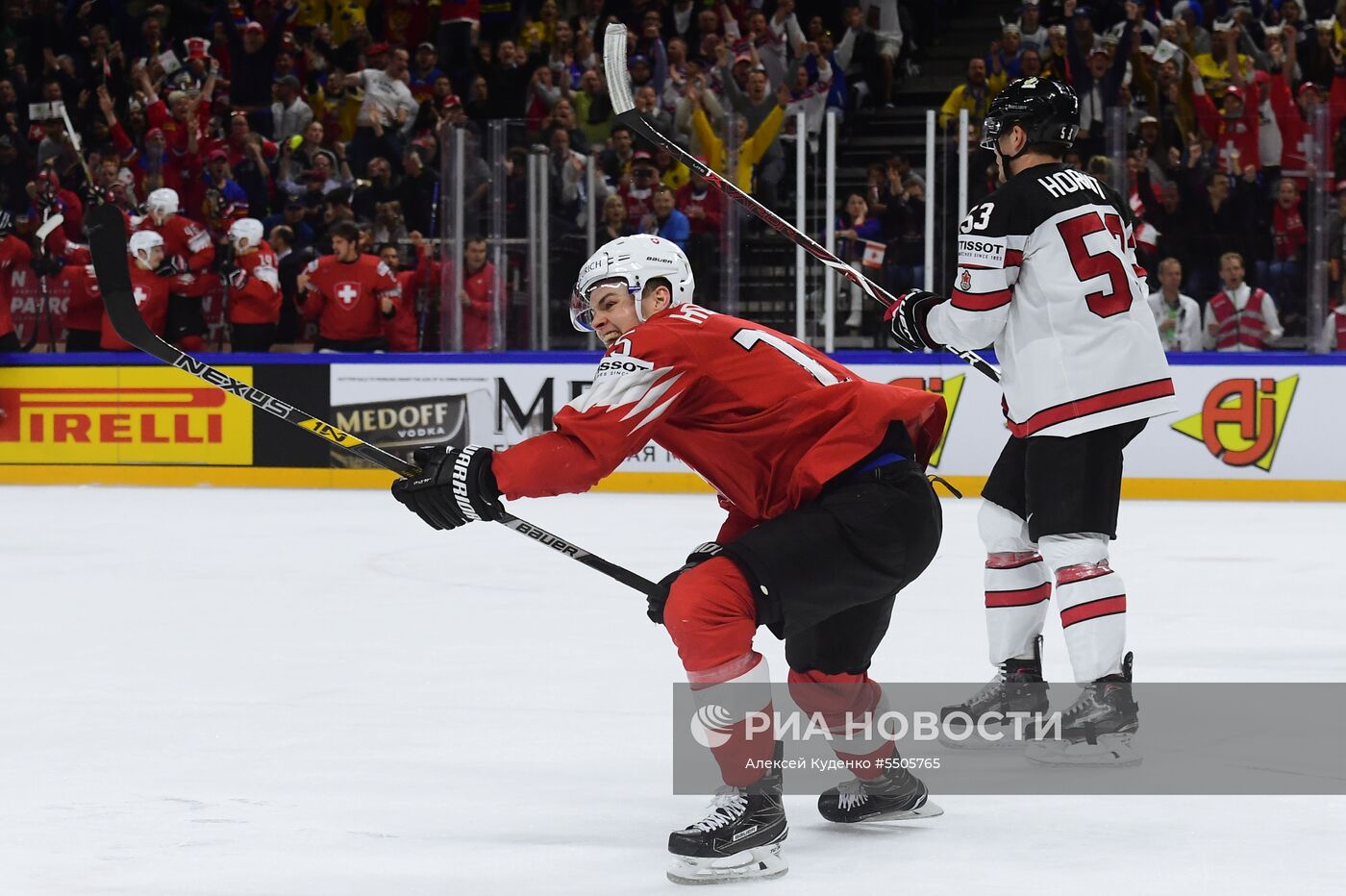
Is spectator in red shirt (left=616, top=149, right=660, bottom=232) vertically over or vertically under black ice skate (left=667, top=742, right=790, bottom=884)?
over

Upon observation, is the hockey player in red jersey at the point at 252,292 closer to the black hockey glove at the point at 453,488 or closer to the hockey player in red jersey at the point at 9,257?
the hockey player in red jersey at the point at 9,257

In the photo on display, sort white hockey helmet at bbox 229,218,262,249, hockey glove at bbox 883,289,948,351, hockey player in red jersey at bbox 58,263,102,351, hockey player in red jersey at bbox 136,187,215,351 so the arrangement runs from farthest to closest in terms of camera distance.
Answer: hockey player in red jersey at bbox 58,263,102,351
hockey player in red jersey at bbox 136,187,215,351
white hockey helmet at bbox 229,218,262,249
hockey glove at bbox 883,289,948,351

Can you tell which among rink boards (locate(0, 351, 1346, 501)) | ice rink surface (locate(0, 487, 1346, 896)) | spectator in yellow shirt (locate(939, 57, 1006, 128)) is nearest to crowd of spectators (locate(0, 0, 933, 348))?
rink boards (locate(0, 351, 1346, 501))

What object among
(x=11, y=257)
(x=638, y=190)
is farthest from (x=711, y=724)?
(x=11, y=257)

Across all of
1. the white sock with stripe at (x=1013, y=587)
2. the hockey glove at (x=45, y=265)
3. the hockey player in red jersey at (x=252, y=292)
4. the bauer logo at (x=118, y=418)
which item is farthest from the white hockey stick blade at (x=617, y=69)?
the hockey glove at (x=45, y=265)

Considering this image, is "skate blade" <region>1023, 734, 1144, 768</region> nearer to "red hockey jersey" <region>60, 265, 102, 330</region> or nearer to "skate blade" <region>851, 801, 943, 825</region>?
"skate blade" <region>851, 801, 943, 825</region>

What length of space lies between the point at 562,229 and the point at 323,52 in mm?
4919

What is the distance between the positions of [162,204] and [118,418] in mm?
1366

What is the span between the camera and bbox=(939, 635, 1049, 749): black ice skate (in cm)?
396

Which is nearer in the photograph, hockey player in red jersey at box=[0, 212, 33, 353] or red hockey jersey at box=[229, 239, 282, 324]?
red hockey jersey at box=[229, 239, 282, 324]

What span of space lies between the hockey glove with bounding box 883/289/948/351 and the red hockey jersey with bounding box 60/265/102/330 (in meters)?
8.34

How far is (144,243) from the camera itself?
11.2 meters

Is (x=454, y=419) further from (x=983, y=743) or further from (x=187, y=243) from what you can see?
(x=983, y=743)

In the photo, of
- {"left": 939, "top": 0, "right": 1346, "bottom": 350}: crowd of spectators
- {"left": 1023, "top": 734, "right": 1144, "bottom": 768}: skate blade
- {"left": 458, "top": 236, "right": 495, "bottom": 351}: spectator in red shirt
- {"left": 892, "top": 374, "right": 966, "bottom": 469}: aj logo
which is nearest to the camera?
{"left": 1023, "top": 734, "right": 1144, "bottom": 768}: skate blade
